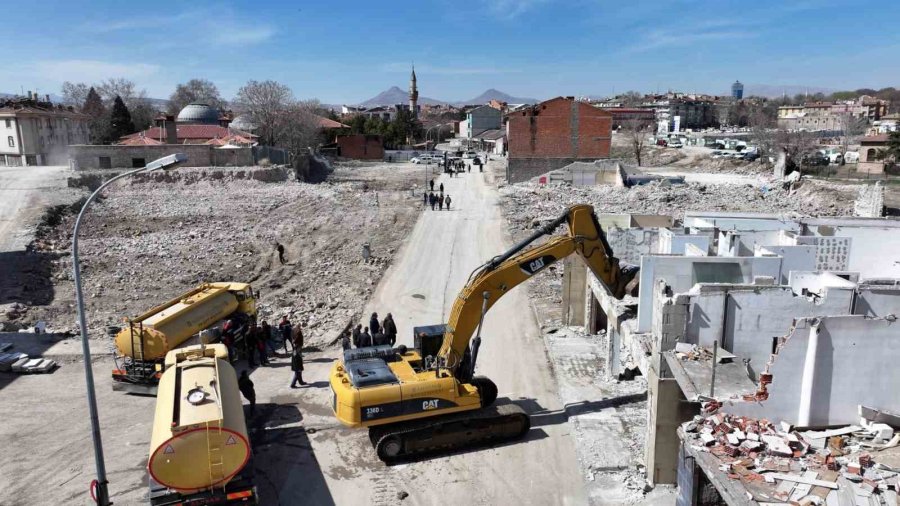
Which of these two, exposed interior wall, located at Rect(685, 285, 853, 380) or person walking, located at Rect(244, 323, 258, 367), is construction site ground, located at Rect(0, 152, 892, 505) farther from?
exposed interior wall, located at Rect(685, 285, 853, 380)

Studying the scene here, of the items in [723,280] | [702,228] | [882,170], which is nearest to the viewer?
A: [723,280]

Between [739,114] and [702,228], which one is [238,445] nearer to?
[702,228]

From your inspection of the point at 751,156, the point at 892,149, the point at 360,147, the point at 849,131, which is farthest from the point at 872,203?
the point at 360,147

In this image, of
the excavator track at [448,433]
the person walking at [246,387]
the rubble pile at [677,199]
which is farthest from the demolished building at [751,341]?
the rubble pile at [677,199]

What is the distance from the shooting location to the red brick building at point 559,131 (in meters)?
54.7

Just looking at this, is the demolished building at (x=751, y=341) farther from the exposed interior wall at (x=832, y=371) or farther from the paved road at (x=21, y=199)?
the paved road at (x=21, y=199)

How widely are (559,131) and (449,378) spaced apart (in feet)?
151

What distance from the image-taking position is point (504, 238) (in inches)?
1241

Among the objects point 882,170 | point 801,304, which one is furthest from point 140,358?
point 882,170

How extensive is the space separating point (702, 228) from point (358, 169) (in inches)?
1947

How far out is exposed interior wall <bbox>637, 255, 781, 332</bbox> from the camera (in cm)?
1289

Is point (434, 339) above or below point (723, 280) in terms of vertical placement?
below

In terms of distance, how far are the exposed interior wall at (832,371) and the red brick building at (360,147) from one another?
66488 mm

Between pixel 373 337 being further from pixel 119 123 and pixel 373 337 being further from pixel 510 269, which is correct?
pixel 119 123
